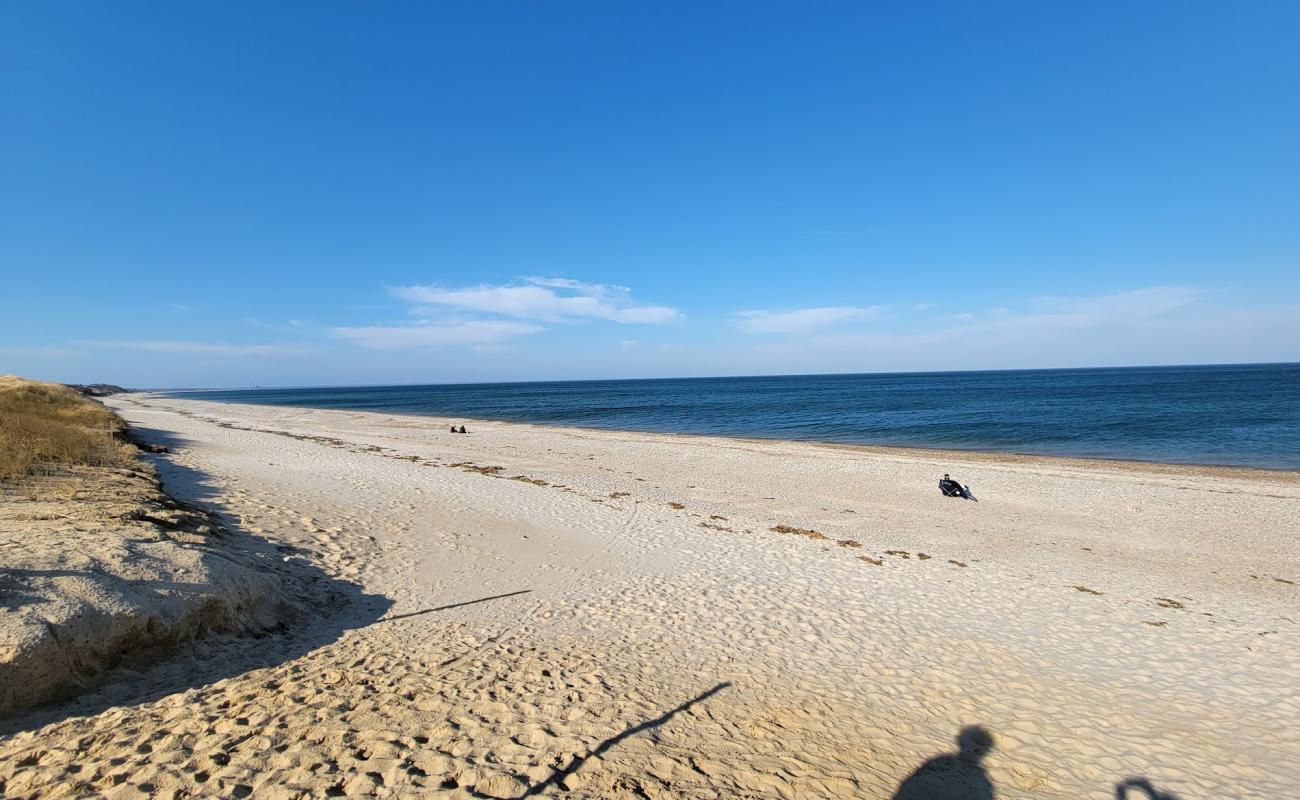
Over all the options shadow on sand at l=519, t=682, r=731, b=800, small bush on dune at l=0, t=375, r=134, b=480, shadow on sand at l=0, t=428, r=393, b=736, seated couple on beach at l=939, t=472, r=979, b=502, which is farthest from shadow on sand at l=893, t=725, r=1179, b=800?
small bush on dune at l=0, t=375, r=134, b=480

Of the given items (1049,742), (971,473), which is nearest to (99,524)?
(1049,742)

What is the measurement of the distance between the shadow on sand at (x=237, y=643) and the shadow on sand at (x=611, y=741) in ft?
11.0

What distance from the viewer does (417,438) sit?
3120 centimetres

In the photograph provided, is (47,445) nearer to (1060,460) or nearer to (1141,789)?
(1141,789)

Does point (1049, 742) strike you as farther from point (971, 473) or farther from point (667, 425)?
point (667, 425)

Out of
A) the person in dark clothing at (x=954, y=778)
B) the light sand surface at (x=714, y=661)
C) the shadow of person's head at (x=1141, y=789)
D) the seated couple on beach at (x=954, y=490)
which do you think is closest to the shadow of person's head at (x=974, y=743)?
the person in dark clothing at (x=954, y=778)

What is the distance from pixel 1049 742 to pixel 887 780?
194 cm

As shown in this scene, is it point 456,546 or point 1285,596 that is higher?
point 456,546

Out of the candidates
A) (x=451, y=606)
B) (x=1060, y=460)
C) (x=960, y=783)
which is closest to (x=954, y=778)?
(x=960, y=783)

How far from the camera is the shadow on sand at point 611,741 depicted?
4.07 metres

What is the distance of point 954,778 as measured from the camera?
15.1 ft

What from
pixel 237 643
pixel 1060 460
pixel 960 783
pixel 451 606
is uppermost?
pixel 237 643

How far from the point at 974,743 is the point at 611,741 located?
3.29m

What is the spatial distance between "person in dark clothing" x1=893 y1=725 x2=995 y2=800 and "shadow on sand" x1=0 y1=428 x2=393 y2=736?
5938 millimetres
